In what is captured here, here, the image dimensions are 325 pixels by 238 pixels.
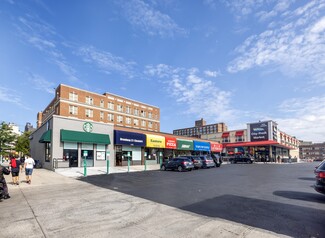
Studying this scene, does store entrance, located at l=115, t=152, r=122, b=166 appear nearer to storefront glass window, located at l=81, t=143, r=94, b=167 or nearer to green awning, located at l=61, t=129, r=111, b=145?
green awning, located at l=61, t=129, r=111, b=145

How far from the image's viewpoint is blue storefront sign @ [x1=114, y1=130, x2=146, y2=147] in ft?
95.6

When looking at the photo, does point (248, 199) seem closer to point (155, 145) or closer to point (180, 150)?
point (155, 145)

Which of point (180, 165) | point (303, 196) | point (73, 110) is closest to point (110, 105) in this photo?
point (73, 110)

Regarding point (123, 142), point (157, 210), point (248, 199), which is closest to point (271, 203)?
point (248, 199)

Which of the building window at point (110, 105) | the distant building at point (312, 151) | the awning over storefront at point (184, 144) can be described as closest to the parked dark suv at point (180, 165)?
the awning over storefront at point (184, 144)

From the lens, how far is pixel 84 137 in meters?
25.5

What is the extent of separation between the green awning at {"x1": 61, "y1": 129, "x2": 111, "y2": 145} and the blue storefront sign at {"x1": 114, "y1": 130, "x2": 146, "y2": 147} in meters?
1.41

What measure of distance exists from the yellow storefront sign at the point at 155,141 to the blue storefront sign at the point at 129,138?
3.35 ft

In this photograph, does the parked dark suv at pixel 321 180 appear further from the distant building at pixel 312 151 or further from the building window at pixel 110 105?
the distant building at pixel 312 151

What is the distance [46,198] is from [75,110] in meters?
45.3

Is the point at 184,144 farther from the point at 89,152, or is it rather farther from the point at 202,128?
the point at 202,128

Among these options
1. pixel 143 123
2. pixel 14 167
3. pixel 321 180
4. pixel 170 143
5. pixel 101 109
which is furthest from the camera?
pixel 143 123

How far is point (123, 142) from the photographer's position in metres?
29.6

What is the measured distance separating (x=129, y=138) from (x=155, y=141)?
5.38 meters
